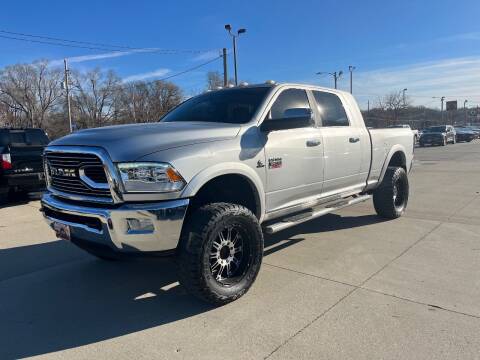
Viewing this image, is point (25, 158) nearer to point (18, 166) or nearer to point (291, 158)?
point (18, 166)

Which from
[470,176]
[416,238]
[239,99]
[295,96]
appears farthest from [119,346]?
[470,176]

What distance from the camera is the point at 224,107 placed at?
4.67 m

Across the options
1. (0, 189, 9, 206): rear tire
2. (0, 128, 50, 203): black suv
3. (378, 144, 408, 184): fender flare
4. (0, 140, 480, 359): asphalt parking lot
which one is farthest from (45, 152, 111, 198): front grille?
(0, 189, 9, 206): rear tire

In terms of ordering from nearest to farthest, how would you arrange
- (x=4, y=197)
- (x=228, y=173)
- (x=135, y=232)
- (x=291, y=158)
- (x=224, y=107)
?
(x=135, y=232) → (x=228, y=173) → (x=291, y=158) → (x=224, y=107) → (x=4, y=197)

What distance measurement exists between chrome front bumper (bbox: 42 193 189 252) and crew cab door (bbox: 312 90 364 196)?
7.58ft

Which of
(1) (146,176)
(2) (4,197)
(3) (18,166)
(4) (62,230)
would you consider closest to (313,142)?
(1) (146,176)

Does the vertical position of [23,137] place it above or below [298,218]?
above

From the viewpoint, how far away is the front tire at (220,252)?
11.1 feet

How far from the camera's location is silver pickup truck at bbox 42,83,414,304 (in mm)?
3232

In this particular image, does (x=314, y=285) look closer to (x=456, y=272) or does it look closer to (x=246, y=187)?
(x=246, y=187)

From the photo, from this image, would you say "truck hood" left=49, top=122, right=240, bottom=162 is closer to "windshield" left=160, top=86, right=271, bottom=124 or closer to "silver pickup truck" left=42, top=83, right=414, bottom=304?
"silver pickup truck" left=42, top=83, right=414, bottom=304

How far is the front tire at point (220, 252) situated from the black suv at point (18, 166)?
6.87 m

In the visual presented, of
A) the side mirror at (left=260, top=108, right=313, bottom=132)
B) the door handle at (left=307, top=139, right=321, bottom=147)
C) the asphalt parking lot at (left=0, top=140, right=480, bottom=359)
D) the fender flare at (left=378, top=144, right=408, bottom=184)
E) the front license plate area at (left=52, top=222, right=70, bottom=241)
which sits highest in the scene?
the side mirror at (left=260, top=108, right=313, bottom=132)

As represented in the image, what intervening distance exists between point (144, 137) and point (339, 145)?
2706 millimetres
